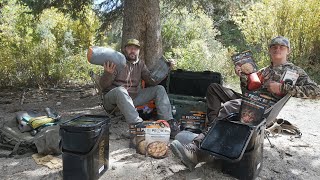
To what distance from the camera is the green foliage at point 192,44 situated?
8156 mm

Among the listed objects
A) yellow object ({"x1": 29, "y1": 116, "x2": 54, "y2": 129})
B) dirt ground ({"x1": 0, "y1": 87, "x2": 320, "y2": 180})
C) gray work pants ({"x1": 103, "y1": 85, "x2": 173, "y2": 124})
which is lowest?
dirt ground ({"x1": 0, "y1": 87, "x2": 320, "y2": 180})

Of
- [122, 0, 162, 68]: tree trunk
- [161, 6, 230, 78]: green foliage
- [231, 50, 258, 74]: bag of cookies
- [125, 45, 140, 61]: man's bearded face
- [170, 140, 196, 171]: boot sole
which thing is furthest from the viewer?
[161, 6, 230, 78]: green foliage

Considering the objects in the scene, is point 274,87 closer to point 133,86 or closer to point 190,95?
point 190,95

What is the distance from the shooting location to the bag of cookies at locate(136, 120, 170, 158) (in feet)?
10.5

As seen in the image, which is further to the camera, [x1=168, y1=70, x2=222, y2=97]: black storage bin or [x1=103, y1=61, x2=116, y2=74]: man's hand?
[x1=168, y1=70, x2=222, y2=97]: black storage bin

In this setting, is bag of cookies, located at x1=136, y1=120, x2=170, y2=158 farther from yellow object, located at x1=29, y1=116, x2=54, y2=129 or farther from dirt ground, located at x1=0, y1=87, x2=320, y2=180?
yellow object, located at x1=29, y1=116, x2=54, y2=129

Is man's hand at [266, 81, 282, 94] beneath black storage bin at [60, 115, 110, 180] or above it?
above

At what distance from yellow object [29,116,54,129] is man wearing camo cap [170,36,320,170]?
162 cm

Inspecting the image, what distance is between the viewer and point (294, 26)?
754 centimetres

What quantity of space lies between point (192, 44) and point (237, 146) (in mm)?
6670

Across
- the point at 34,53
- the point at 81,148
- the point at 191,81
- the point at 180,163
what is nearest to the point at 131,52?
the point at 191,81

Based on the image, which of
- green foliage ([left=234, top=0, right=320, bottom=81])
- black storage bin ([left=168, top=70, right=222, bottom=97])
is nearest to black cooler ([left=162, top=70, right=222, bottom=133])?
black storage bin ([left=168, top=70, right=222, bottom=97])

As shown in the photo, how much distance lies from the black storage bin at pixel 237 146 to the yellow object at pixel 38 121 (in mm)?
1873

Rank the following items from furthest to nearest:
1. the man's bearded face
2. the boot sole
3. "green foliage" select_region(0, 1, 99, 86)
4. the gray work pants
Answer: "green foliage" select_region(0, 1, 99, 86) < the man's bearded face < the gray work pants < the boot sole
